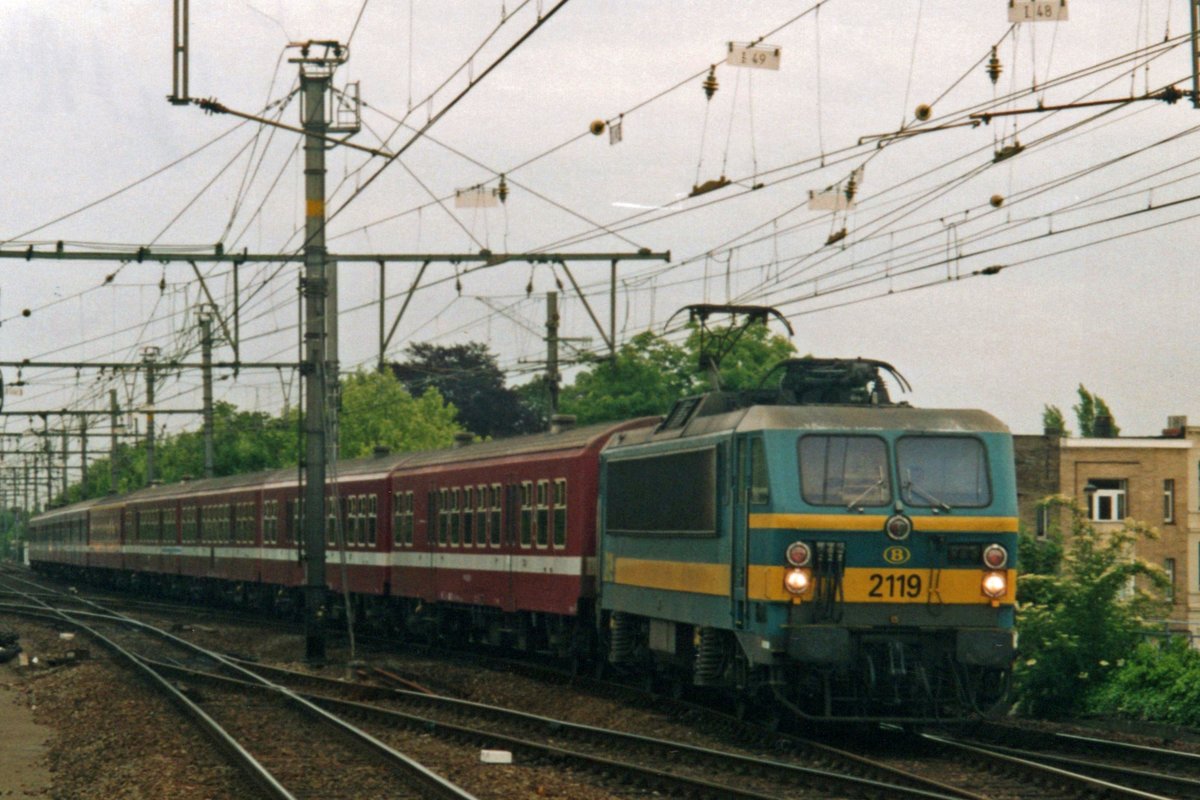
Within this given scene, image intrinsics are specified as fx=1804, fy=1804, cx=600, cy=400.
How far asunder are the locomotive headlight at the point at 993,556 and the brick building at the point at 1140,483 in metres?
47.7

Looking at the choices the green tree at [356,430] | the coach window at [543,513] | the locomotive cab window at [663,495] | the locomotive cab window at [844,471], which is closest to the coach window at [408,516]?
the coach window at [543,513]

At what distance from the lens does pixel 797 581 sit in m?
15.7

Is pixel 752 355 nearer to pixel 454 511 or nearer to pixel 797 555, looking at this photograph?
pixel 454 511

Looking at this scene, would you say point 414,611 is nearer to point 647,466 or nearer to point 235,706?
point 235,706

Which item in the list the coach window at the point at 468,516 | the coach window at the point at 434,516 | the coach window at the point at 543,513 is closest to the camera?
the coach window at the point at 543,513

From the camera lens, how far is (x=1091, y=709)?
846 inches

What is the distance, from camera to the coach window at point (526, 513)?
2522 centimetres

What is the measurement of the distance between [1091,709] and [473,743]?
804cm

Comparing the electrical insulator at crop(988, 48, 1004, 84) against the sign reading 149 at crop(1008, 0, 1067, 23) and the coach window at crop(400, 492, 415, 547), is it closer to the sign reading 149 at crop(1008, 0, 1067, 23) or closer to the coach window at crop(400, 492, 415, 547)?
the sign reading 149 at crop(1008, 0, 1067, 23)

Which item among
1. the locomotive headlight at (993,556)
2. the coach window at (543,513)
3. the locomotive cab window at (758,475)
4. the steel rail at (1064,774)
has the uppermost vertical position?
the locomotive cab window at (758,475)

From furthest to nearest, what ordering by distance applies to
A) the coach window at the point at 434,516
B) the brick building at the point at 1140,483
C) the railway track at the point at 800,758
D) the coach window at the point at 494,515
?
the brick building at the point at 1140,483 → the coach window at the point at 434,516 → the coach window at the point at 494,515 → the railway track at the point at 800,758

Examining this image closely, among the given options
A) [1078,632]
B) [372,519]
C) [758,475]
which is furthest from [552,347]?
[758,475]

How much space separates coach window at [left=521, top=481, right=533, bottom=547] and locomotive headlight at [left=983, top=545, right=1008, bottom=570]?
9948 millimetres

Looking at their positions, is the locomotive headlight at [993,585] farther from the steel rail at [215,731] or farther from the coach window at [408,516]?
the coach window at [408,516]
